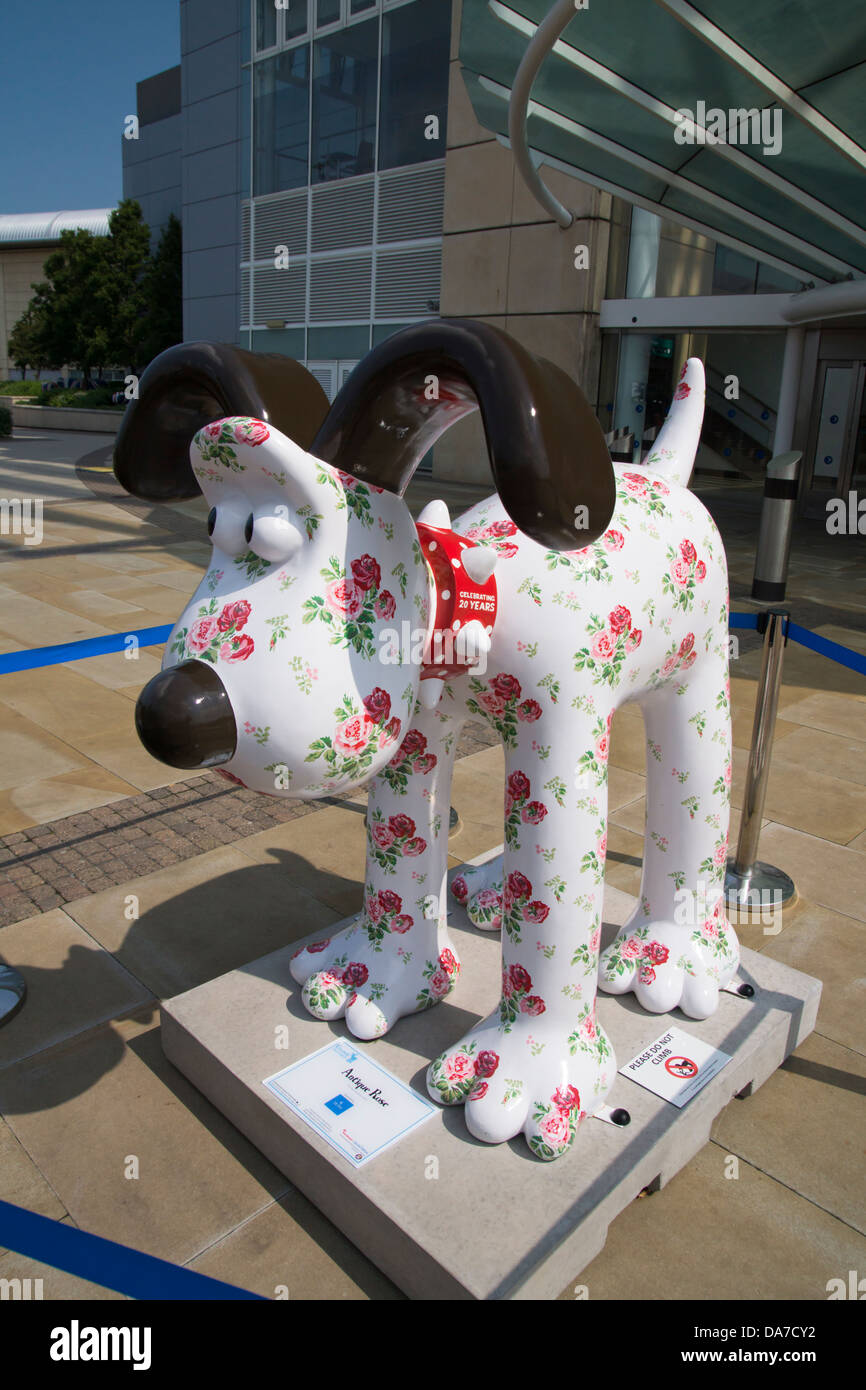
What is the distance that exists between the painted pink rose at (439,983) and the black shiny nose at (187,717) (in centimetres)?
111

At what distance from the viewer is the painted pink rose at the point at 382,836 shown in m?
2.23

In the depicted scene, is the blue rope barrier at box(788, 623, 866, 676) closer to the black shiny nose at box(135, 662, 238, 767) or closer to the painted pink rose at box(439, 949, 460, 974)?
the painted pink rose at box(439, 949, 460, 974)

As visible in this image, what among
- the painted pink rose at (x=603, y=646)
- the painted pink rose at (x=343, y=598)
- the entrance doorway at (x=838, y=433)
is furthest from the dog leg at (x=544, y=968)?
the entrance doorway at (x=838, y=433)

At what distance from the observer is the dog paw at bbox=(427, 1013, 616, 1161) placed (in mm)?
1968

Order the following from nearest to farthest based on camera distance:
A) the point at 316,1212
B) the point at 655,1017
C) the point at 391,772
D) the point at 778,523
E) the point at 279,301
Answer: the point at 316,1212, the point at 391,772, the point at 655,1017, the point at 778,523, the point at 279,301

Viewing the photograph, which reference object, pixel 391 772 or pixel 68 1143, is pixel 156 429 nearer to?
pixel 391 772

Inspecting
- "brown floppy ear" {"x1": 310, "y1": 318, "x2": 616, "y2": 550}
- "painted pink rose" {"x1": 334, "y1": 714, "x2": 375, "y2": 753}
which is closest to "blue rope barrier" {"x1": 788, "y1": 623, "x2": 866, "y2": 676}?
"brown floppy ear" {"x1": 310, "y1": 318, "x2": 616, "y2": 550}

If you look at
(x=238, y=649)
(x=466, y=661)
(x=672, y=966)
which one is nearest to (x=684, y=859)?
(x=672, y=966)

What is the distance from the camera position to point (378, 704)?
1610 mm

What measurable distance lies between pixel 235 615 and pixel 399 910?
3.31 feet

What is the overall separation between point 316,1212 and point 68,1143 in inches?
23.8

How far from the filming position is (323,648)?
5.04 ft

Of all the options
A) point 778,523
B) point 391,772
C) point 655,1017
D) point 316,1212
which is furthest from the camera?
point 778,523
